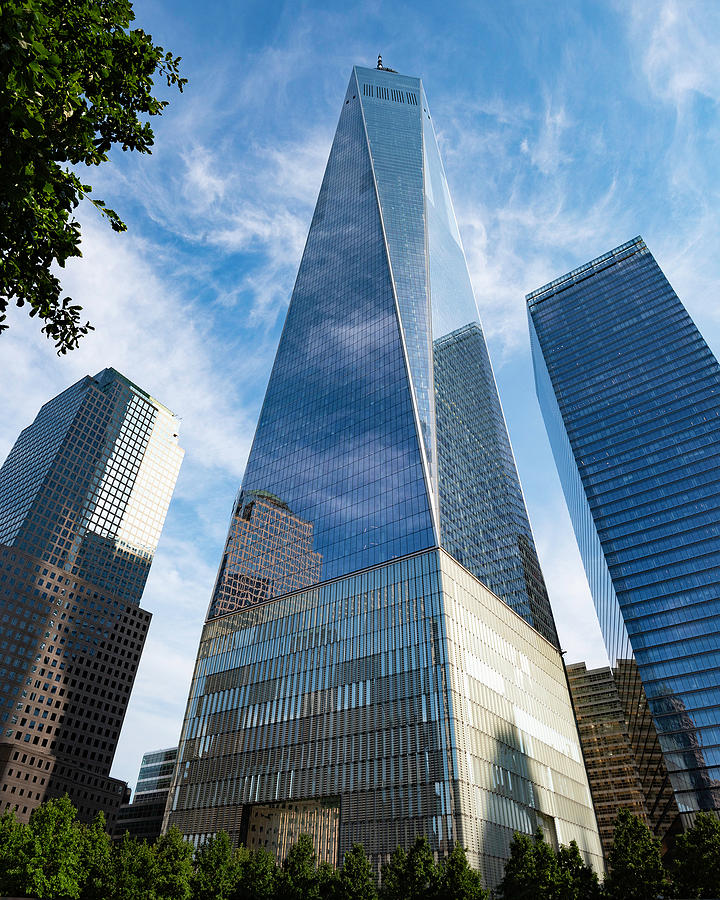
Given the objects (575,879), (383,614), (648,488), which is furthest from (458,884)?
(648,488)

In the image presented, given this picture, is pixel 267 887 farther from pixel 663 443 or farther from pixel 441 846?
pixel 663 443

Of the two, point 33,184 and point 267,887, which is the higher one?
point 33,184

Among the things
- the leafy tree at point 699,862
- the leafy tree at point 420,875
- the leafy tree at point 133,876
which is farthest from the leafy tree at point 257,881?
the leafy tree at point 699,862

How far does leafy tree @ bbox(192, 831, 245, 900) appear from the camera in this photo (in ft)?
156

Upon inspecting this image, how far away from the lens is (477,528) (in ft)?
286

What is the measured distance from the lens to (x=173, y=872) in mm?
47812

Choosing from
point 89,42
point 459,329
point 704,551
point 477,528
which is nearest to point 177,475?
point 459,329

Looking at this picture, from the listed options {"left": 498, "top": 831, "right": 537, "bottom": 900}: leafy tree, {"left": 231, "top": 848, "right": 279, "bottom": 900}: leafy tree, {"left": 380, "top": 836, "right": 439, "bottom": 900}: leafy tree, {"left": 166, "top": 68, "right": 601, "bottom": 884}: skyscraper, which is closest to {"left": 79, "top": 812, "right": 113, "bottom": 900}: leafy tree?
{"left": 231, "top": 848, "right": 279, "bottom": 900}: leafy tree

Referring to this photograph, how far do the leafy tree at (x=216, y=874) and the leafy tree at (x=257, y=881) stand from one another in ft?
1.61

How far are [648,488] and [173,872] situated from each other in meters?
112

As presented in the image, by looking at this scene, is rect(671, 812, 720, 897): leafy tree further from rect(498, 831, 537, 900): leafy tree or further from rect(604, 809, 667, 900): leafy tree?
rect(498, 831, 537, 900): leafy tree

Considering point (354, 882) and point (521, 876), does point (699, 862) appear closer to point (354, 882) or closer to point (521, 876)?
point (521, 876)

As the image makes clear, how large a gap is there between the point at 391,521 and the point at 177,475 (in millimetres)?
124274

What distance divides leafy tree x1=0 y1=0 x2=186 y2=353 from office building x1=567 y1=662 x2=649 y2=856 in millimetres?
136985
